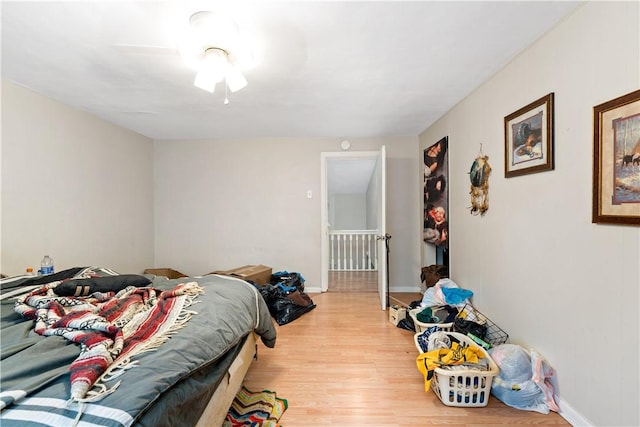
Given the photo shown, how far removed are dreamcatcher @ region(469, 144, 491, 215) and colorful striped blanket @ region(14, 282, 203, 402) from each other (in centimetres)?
230

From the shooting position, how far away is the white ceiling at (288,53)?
4.66 feet

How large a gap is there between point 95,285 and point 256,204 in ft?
8.33

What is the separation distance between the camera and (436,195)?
129 inches

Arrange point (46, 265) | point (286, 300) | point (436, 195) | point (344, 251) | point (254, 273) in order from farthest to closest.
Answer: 1. point (344, 251)
2. point (254, 273)
3. point (436, 195)
4. point (286, 300)
5. point (46, 265)

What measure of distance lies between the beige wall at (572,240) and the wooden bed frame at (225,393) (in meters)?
1.82

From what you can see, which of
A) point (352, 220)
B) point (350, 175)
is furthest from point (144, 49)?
point (352, 220)

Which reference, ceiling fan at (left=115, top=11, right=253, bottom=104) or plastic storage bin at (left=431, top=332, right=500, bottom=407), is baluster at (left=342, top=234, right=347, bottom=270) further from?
ceiling fan at (left=115, top=11, right=253, bottom=104)

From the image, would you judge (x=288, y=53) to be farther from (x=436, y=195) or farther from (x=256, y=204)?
(x=256, y=204)

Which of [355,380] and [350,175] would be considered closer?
[355,380]

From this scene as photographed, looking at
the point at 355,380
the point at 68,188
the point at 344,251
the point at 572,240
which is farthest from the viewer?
the point at 344,251

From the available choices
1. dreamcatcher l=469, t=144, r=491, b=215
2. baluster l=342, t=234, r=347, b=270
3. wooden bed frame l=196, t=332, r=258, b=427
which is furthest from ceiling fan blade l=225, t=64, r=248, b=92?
baluster l=342, t=234, r=347, b=270

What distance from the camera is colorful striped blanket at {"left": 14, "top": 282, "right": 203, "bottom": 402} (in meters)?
0.83

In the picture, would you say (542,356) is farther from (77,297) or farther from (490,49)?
(77,297)

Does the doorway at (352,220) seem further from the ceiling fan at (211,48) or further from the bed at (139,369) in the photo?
the bed at (139,369)
